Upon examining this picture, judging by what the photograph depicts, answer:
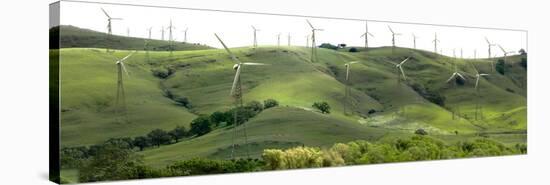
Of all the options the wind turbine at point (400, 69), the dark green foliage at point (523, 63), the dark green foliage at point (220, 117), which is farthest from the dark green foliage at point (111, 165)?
the dark green foliage at point (523, 63)

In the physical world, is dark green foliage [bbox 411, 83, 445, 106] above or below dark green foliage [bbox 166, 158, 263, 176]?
above

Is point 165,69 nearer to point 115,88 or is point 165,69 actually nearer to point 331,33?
point 115,88

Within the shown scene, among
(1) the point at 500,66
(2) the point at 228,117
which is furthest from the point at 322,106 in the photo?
(1) the point at 500,66

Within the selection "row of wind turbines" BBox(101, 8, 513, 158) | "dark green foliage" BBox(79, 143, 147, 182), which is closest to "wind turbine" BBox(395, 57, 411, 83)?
"row of wind turbines" BBox(101, 8, 513, 158)

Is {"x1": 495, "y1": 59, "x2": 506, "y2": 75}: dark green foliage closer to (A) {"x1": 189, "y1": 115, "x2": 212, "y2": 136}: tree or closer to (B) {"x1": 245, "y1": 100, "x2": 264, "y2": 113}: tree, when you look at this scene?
(B) {"x1": 245, "y1": 100, "x2": 264, "y2": 113}: tree

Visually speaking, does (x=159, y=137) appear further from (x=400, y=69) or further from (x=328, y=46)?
(x=400, y=69)

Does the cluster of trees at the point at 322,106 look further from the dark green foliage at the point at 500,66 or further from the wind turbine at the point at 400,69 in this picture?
the dark green foliage at the point at 500,66

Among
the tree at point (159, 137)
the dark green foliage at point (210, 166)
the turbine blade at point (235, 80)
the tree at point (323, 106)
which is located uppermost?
the turbine blade at point (235, 80)
